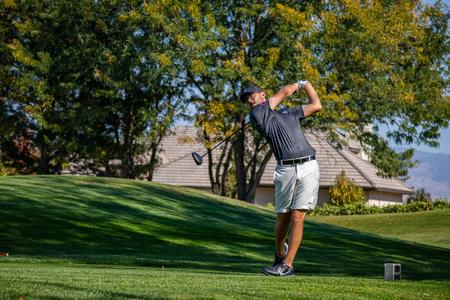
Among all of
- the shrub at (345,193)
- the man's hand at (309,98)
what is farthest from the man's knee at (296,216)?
the shrub at (345,193)

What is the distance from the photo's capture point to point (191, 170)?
6188 centimetres

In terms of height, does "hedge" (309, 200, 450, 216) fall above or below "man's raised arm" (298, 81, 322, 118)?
below

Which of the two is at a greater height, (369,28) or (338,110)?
(369,28)

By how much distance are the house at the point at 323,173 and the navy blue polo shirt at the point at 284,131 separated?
43.1 m

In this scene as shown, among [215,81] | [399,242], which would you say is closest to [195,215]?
[399,242]

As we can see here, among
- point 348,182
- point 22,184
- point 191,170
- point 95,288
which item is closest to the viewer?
point 95,288

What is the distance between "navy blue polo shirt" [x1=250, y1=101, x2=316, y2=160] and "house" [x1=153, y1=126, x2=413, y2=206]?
43.1 metres

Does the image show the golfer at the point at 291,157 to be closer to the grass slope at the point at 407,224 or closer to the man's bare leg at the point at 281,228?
the man's bare leg at the point at 281,228

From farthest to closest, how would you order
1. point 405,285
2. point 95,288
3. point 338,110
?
point 338,110 < point 405,285 < point 95,288

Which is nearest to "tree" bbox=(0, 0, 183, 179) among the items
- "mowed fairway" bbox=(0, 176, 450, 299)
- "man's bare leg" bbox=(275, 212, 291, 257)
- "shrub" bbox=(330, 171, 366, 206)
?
"mowed fairway" bbox=(0, 176, 450, 299)

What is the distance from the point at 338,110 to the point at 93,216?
16194mm

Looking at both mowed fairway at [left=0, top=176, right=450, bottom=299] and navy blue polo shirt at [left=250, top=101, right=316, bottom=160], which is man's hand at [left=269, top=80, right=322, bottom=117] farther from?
mowed fairway at [left=0, top=176, right=450, bottom=299]

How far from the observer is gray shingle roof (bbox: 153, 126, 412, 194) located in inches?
2244

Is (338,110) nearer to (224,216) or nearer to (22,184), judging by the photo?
(224,216)
